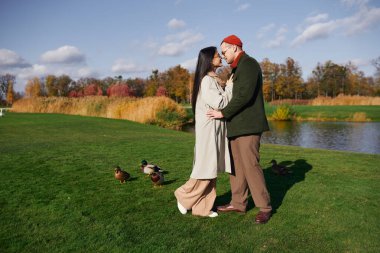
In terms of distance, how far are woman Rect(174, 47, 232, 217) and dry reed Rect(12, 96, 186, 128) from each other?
69.0 ft

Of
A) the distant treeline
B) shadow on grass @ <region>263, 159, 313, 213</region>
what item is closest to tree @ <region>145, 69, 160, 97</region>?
the distant treeline

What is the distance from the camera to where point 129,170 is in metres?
7.32

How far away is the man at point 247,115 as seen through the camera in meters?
4.19

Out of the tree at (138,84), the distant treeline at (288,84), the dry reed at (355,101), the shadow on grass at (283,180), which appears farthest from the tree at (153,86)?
the shadow on grass at (283,180)

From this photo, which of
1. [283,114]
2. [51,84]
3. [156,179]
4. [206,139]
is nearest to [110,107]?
[283,114]

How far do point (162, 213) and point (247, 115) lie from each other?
1.71 metres

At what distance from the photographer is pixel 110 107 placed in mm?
27641

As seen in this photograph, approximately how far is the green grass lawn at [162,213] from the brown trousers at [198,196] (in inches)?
5.1

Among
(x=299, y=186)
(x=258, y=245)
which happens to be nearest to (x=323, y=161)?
(x=299, y=186)

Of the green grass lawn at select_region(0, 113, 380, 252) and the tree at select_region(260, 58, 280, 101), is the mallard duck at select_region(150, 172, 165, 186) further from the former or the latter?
the tree at select_region(260, 58, 280, 101)

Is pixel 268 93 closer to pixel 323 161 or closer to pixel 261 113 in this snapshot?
pixel 323 161

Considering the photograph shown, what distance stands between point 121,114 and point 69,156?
1818 centimetres

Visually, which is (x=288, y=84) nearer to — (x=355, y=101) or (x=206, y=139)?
(x=355, y=101)

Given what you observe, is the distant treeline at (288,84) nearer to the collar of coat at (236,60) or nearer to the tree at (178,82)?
the tree at (178,82)
